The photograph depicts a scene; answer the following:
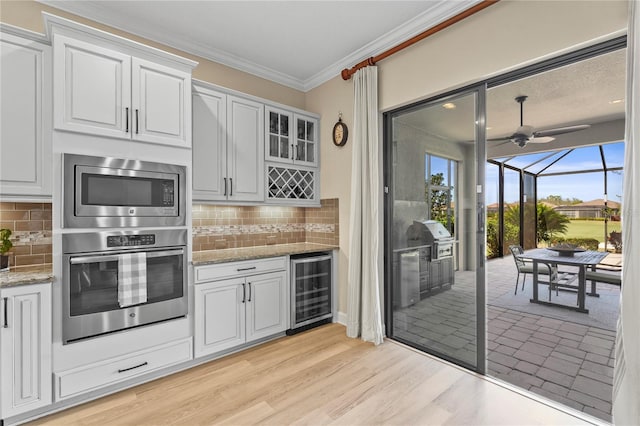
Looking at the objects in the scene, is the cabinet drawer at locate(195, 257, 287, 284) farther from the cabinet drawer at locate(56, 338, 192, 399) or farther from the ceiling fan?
the ceiling fan

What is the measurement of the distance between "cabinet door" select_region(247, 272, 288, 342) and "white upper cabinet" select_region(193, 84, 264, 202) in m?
0.86

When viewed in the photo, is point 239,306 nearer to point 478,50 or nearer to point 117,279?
point 117,279

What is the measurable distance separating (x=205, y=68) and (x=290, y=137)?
1.13m

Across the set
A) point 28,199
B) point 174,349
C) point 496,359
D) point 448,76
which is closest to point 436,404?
point 496,359

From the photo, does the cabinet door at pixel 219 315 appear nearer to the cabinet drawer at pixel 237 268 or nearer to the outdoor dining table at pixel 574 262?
the cabinet drawer at pixel 237 268

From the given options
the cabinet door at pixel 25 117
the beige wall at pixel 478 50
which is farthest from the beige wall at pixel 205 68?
the beige wall at pixel 478 50

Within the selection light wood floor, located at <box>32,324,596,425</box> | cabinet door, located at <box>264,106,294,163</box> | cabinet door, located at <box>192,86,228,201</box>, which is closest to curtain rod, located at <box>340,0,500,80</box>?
cabinet door, located at <box>264,106,294,163</box>

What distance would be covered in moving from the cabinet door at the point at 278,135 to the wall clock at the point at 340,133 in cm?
52

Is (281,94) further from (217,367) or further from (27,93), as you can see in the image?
(217,367)

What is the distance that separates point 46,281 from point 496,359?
3306mm

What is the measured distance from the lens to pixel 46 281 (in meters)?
1.95

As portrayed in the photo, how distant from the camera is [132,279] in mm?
2250

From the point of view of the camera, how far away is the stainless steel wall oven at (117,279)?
6.72 ft

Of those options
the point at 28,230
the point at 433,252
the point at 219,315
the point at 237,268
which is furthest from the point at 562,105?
the point at 28,230
